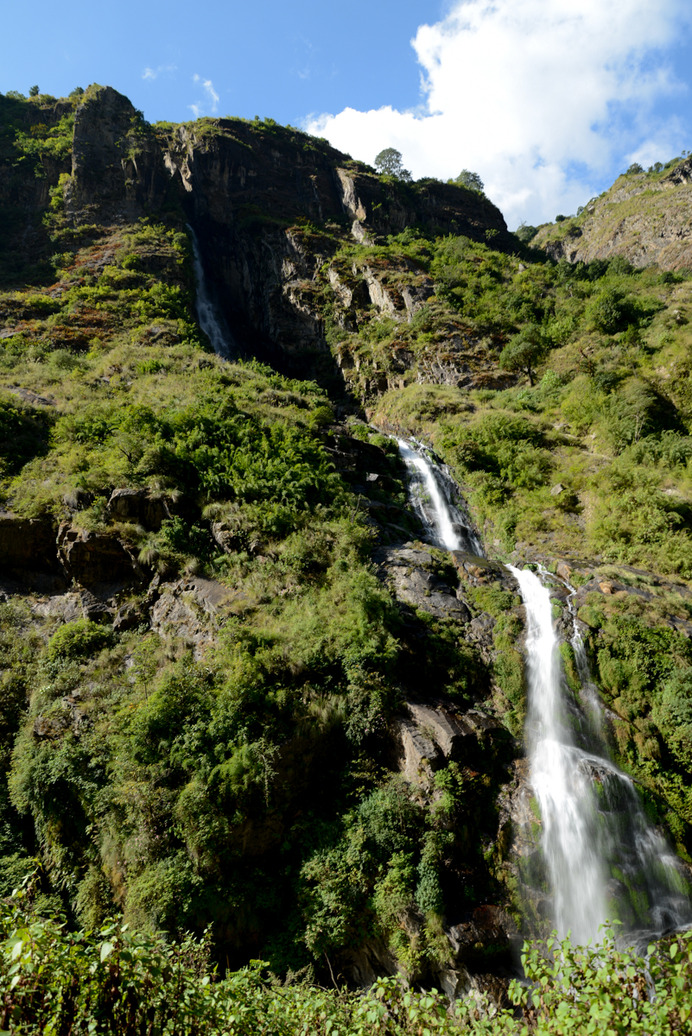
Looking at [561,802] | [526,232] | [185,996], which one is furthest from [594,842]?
[526,232]

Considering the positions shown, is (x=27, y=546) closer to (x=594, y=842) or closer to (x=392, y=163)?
(x=594, y=842)

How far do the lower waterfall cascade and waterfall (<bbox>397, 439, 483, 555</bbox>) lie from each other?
250 inches

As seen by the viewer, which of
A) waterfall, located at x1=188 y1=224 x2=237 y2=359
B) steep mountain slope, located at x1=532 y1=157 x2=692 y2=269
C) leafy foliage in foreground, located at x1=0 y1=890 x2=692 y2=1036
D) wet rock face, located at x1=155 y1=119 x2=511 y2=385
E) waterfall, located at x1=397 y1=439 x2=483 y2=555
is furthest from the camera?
steep mountain slope, located at x1=532 y1=157 x2=692 y2=269

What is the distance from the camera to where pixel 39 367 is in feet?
74.8

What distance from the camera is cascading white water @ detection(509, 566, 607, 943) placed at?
880 centimetres

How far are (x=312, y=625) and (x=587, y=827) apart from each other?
6.81 meters

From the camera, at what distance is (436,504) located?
20.0 metres

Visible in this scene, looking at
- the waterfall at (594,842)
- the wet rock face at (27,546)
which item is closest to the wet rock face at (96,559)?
the wet rock face at (27,546)

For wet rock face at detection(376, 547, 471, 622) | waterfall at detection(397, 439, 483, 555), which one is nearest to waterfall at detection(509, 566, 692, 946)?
wet rock face at detection(376, 547, 471, 622)

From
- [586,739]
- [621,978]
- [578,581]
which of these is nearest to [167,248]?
[578,581]

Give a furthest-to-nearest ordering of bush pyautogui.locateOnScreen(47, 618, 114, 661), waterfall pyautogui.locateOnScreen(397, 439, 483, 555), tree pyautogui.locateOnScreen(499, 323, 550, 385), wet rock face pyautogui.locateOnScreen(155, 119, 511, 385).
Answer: wet rock face pyautogui.locateOnScreen(155, 119, 511, 385) → tree pyautogui.locateOnScreen(499, 323, 550, 385) → waterfall pyautogui.locateOnScreen(397, 439, 483, 555) → bush pyautogui.locateOnScreen(47, 618, 114, 661)

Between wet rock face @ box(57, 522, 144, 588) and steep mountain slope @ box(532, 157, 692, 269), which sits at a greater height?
steep mountain slope @ box(532, 157, 692, 269)

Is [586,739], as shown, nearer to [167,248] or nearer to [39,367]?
[39,367]

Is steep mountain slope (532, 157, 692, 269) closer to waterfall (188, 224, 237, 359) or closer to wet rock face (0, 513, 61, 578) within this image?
waterfall (188, 224, 237, 359)
